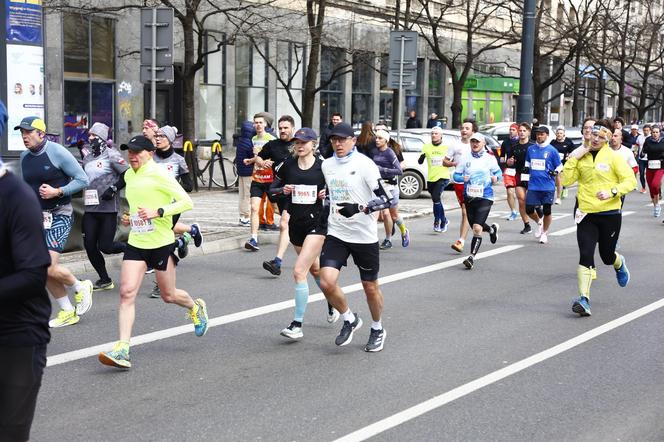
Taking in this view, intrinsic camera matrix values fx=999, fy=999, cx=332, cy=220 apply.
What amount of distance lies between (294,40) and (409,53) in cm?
1582

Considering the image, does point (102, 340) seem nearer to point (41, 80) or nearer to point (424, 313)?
point (424, 313)

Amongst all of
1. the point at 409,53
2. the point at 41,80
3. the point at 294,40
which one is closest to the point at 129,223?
the point at 41,80

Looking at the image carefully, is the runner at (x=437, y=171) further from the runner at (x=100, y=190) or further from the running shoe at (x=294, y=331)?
the running shoe at (x=294, y=331)

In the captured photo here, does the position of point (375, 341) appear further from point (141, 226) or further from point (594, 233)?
point (594, 233)

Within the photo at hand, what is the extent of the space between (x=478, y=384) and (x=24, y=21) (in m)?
9.73

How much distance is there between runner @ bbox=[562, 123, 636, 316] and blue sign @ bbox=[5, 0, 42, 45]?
8128mm

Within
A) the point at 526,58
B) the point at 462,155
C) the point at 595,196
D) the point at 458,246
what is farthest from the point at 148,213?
the point at 526,58

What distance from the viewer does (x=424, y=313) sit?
9.39m

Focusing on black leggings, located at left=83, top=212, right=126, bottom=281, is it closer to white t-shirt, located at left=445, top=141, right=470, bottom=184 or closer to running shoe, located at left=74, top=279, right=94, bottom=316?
running shoe, located at left=74, top=279, right=94, bottom=316

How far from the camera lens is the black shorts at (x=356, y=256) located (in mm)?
7738

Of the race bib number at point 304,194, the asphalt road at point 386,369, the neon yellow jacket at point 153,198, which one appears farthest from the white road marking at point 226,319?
the race bib number at point 304,194

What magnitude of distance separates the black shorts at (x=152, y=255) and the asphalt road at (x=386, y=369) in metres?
0.70

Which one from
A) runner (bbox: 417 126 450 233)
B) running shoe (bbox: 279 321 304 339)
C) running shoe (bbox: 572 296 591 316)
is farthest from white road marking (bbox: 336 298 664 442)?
runner (bbox: 417 126 450 233)

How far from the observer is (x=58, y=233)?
8828 millimetres
